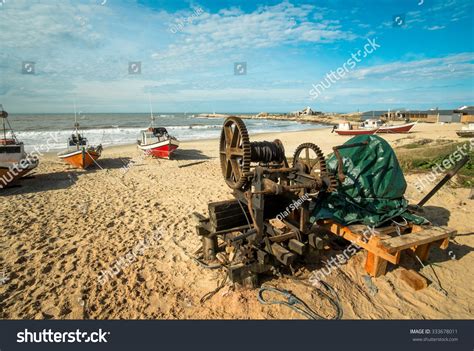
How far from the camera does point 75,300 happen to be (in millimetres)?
4617

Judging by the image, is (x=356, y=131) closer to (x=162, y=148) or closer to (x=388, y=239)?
(x=162, y=148)

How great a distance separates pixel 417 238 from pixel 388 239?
1.73ft

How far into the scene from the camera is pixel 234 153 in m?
5.24

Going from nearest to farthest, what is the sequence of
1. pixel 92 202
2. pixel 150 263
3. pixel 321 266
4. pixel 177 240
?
pixel 321 266 → pixel 150 263 → pixel 177 240 → pixel 92 202

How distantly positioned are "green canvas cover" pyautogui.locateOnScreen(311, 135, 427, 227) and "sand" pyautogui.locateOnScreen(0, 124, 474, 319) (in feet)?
2.99

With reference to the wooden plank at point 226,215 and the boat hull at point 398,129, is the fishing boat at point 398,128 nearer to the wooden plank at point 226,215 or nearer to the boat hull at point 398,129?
the boat hull at point 398,129

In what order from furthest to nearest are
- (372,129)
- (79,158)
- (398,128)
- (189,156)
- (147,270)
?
(398,128) → (372,129) → (189,156) → (79,158) → (147,270)

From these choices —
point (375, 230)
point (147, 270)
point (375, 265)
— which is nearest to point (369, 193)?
point (375, 230)

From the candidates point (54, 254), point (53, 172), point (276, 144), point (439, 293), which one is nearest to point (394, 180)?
point (439, 293)

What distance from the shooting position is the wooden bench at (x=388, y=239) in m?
4.39

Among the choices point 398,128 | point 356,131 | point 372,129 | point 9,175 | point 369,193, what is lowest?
point 9,175

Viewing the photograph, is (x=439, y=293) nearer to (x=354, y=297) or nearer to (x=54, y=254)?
(x=354, y=297)

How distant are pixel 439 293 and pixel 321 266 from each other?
6.40 ft
